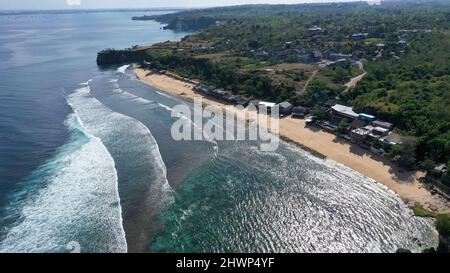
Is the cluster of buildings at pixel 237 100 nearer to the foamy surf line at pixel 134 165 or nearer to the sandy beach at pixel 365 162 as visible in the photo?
the sandy beach at pixel 365 162

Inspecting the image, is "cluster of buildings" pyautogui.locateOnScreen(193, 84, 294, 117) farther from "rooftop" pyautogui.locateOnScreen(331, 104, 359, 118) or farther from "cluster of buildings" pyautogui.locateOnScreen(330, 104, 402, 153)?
"cluster of buildings" pyautogui.locateOnScreen(330, 104, 402, 153)

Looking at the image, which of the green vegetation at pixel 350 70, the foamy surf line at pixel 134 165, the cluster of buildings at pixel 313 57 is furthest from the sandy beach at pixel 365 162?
the cluster of buildings at pixel 313 57

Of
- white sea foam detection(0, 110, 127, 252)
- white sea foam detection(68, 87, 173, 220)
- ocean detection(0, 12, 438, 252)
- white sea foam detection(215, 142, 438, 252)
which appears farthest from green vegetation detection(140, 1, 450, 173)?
white sea foam detection(0, 110, 127, 252)

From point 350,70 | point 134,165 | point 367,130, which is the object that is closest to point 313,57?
point 350,70

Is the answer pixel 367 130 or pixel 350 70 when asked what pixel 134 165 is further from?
pixel 350 70

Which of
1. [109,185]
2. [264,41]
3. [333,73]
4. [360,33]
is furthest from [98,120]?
[360,33]
